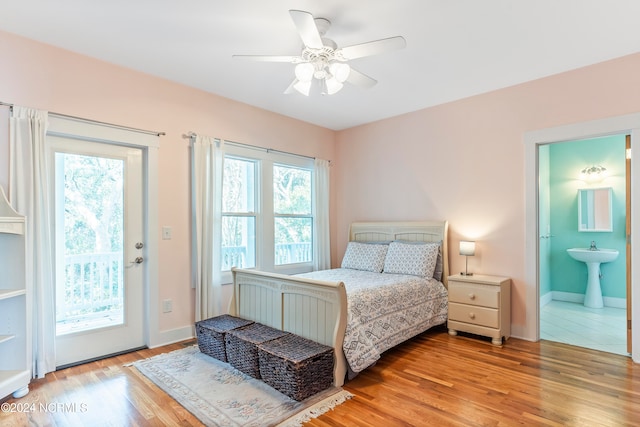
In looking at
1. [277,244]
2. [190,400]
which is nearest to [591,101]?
[277,244]

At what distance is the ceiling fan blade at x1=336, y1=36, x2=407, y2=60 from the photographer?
2.13 metres

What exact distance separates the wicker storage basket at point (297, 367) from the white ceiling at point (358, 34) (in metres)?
2.36

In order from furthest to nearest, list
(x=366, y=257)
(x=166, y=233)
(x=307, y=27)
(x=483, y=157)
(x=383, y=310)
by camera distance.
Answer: (x=366, y=257), (x=483, y=157), (x=166, y=233), (x=383, y=310), (x=307, y=27)

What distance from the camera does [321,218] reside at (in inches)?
197

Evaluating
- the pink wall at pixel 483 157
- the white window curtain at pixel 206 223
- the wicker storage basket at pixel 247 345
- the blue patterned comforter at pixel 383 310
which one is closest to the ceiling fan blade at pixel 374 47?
the blue patterned comforter at pixel 383 310

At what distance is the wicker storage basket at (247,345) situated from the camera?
2584 millimetres

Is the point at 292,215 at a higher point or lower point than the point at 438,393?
higher

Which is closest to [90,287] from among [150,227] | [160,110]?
[150,227]

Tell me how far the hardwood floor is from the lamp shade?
1004mm

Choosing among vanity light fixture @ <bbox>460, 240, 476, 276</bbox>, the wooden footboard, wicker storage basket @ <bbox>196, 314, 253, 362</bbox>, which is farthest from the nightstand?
wicker storage basket @ <bbox>196, 314, 253, 362</bbox>

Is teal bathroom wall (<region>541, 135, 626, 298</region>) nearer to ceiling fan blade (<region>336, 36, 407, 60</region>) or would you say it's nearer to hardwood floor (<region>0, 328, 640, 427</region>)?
hardwood floor (<region>0, 328, 640, 427</region>)

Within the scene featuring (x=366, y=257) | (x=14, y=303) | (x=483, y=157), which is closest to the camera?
(x=14, y=303)

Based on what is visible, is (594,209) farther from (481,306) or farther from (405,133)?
(405,133)

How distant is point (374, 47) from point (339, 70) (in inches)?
11.5
